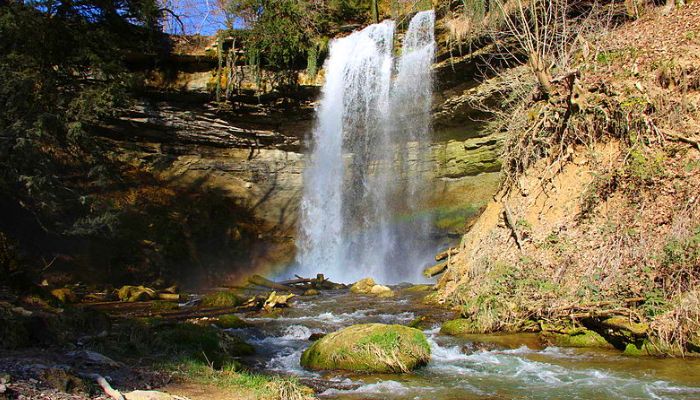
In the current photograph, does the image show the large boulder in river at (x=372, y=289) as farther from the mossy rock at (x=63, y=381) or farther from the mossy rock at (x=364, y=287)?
the mossy rock at (x=63, y=381)

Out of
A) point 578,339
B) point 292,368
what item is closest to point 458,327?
point 578,339

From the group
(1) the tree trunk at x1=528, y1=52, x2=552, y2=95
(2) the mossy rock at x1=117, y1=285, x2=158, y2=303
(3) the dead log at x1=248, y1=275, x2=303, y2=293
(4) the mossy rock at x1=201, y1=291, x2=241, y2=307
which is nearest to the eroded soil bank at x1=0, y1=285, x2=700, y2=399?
(4) the mossy rock at x1=201, y1=291, x2=241, y2=307

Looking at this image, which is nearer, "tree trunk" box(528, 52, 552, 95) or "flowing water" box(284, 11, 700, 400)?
"flowing water" box(284, 11, 700, 400)

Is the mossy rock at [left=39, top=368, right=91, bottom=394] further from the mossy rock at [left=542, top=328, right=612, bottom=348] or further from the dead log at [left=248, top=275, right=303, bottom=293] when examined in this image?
the dead log at [left=248, top=275, right=303, bottom=293]

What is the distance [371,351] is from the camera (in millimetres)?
6305

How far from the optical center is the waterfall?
17812 millimetres

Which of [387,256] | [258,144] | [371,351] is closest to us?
[371,351]

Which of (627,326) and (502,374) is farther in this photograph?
(627,326)

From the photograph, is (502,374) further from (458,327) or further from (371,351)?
(458,327)

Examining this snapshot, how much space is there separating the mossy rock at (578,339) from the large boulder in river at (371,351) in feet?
6.52

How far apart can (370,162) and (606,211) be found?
1196 cm

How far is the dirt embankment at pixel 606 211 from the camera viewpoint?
696 centimetres

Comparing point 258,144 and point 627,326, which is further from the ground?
point 258,144

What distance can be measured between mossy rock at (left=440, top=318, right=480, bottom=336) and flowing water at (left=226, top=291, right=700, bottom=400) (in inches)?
6.7
